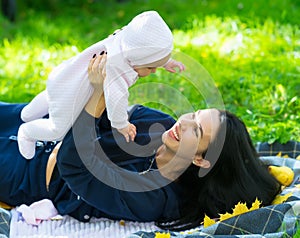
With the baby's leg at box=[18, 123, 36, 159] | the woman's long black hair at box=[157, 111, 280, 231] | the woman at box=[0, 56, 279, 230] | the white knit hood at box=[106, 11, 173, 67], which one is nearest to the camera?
the white knit hood at box=[106, 11, 173, 67]

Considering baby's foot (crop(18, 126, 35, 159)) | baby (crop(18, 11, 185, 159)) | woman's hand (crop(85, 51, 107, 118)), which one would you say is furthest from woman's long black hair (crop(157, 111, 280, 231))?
baby's foot (crop(18, 126, 35, 159))

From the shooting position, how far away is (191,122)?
10.4ft

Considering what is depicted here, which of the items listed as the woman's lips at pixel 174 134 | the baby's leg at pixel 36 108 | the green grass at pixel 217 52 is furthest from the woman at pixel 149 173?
the green grass at pixel 217 52

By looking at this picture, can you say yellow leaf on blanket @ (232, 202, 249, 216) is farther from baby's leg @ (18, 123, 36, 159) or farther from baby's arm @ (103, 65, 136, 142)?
baby's leg @ (18, 123, 36, 159)

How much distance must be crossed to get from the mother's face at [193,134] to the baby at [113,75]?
0.89 feet

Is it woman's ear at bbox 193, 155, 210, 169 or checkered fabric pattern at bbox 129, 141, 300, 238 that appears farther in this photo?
woman's ear at bbox 193, 155, 210, 169

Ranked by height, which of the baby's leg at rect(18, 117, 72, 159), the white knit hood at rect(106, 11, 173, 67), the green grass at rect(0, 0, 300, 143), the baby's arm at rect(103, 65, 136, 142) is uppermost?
the white knit hood at rect(106, 11, 173, 67)

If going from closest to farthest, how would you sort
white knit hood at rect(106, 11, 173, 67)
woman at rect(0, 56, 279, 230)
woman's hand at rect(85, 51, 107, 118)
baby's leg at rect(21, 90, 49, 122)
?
1. white knit hood at rect(106, 11, 173, 67)
2. woman's hand at rect(85, 51, 107, 118)
3. woman at rect(0, 56, 279, 230)
4. baby's leg at rect(21, 90, 49, 122)

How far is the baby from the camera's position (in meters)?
2.84

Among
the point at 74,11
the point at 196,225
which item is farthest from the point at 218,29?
the point at 196,225

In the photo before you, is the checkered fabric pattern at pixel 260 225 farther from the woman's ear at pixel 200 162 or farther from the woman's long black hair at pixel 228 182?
the woman's ear at pixel 200 162

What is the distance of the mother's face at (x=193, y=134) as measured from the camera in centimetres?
314

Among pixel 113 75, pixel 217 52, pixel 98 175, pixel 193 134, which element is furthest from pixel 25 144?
pixel 217 52

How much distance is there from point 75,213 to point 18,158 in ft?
1.46
